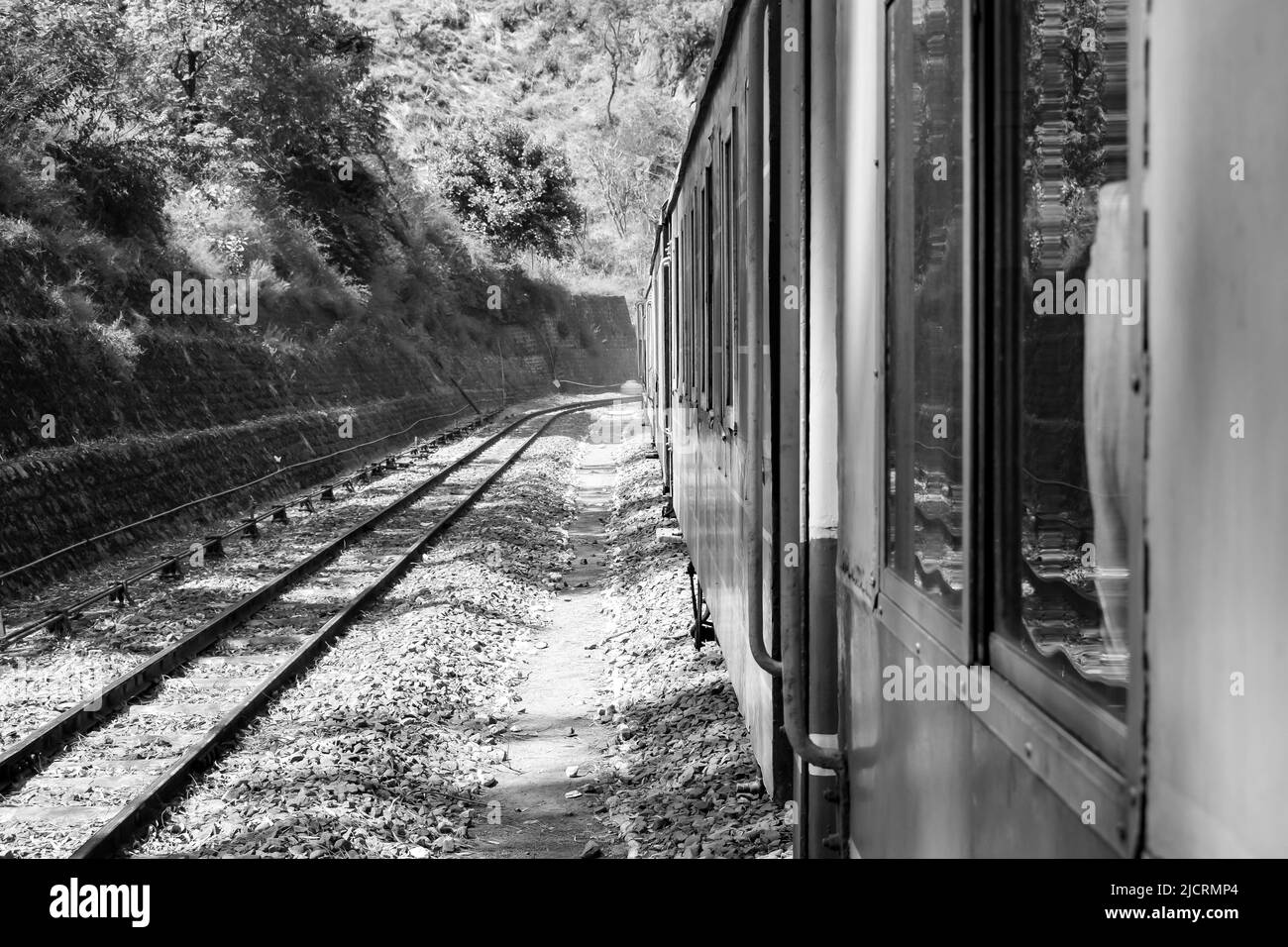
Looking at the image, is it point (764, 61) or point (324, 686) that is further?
A: point (324, 686)

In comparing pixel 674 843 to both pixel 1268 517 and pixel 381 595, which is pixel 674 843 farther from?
pixel 381 595

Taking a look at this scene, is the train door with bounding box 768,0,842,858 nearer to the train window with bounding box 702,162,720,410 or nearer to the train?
the train

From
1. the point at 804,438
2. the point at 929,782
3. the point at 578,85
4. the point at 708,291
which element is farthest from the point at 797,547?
the point at 578,85

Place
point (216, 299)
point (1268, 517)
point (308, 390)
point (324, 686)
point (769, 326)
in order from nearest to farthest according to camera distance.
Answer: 1. point (1268, 517)
2. point (769, 326)
3. point (324, 686)
4. point (216, 299)
5. point (308, 390)

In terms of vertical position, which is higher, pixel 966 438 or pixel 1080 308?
pixel 1080 308

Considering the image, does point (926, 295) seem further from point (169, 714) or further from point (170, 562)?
point (170, 562)

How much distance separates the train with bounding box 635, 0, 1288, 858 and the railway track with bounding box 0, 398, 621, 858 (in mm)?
3619

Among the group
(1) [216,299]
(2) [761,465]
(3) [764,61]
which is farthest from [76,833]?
(1) [216,299]

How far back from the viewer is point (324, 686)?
9.12 meters

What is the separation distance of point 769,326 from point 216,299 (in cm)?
2361

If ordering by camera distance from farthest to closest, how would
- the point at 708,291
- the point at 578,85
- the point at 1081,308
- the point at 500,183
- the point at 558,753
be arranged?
the point at 578,85 < the point at 500,183 < the point at 558,753 < the point at 708,291 < the point at 1081,308

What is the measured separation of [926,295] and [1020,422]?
518 mm

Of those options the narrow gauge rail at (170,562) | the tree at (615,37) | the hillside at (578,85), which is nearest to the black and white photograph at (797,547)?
the narrow gauge rail at (170,562)

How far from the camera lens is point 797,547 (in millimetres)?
3678
